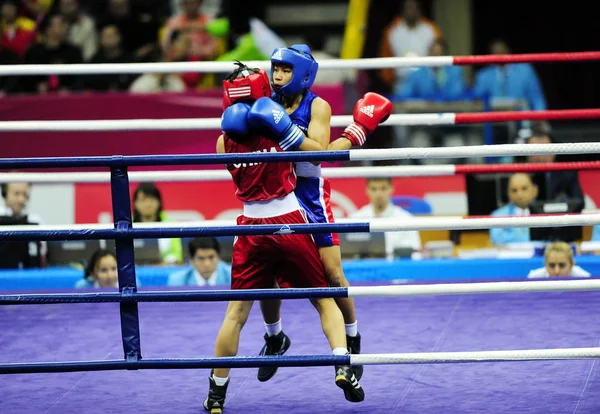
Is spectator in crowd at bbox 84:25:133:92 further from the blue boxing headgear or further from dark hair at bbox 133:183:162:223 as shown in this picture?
the blue boxing headgear

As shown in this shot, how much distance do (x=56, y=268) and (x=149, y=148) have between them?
1.93m

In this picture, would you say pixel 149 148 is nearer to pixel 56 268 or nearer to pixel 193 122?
pixel 56 268

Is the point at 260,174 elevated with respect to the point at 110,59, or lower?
lower

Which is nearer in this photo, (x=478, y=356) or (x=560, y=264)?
(x=478, y=356)

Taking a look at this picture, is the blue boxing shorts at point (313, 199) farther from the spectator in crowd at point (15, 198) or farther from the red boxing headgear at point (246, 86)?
the spectator in crowd at point (15, 198)

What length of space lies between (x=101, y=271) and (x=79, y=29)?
13.7 feet

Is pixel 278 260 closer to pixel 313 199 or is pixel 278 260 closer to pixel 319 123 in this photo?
pixel 313 199

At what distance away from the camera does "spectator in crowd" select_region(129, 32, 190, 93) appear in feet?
27.4

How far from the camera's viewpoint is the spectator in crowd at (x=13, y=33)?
9281mm

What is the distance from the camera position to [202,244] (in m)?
5.95

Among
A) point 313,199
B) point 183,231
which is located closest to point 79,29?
point 313,199

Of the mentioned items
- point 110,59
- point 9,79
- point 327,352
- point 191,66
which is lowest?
point 327,352

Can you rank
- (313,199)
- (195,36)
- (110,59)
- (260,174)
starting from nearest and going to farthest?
(260,174)
(313,199)
(110,59)
(195,36)

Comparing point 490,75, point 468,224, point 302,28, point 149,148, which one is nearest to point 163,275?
point 149,148
